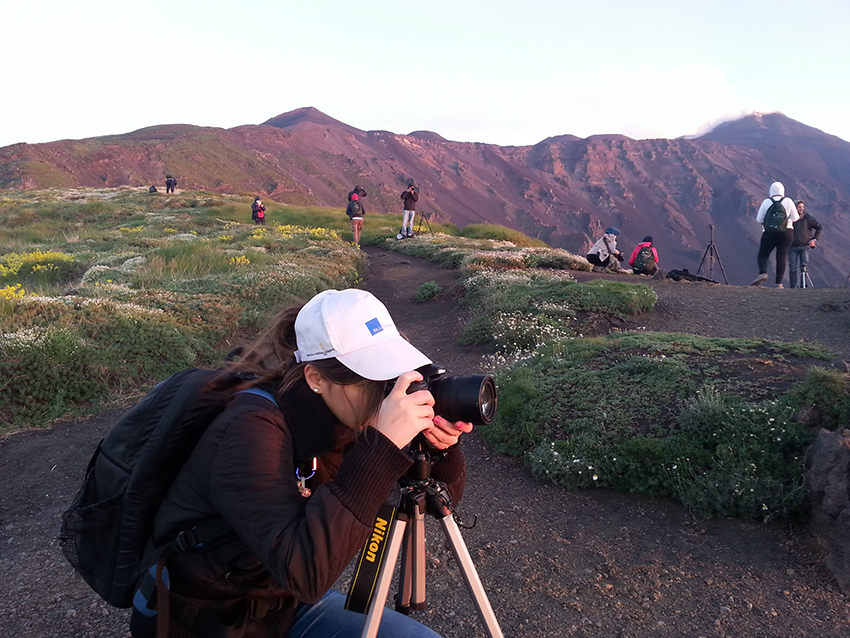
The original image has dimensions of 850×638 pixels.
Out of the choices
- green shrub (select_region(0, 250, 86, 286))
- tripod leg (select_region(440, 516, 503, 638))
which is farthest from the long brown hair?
green shrub (select_region(0, 250, 86, 286))

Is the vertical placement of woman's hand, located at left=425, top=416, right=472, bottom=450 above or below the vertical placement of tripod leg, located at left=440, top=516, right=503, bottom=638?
above

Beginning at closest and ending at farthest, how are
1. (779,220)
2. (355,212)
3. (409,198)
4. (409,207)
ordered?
(779,220) < (355,212) < (409,198) < (409,207)

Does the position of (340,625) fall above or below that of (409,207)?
below

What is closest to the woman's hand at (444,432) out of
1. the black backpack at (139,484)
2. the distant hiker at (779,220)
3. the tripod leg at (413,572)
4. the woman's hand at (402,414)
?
the woman's hand at (402,414)

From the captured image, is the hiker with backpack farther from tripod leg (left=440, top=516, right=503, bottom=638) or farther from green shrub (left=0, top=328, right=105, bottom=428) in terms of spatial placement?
green shrub (left=0, top=328, right=105, bottom=428)

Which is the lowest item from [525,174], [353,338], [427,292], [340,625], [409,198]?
[427,292]

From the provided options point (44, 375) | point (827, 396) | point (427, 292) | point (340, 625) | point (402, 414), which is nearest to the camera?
point (402, 414)

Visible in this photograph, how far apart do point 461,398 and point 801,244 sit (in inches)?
482

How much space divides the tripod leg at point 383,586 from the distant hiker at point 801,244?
39.1 feet

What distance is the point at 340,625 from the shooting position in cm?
183

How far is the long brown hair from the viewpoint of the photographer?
1.69 metres

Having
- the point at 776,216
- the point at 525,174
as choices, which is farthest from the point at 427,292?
the point at 525,174

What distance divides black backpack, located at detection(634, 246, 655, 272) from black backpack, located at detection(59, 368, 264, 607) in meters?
12.8

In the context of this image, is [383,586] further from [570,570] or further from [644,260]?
[644,260]
